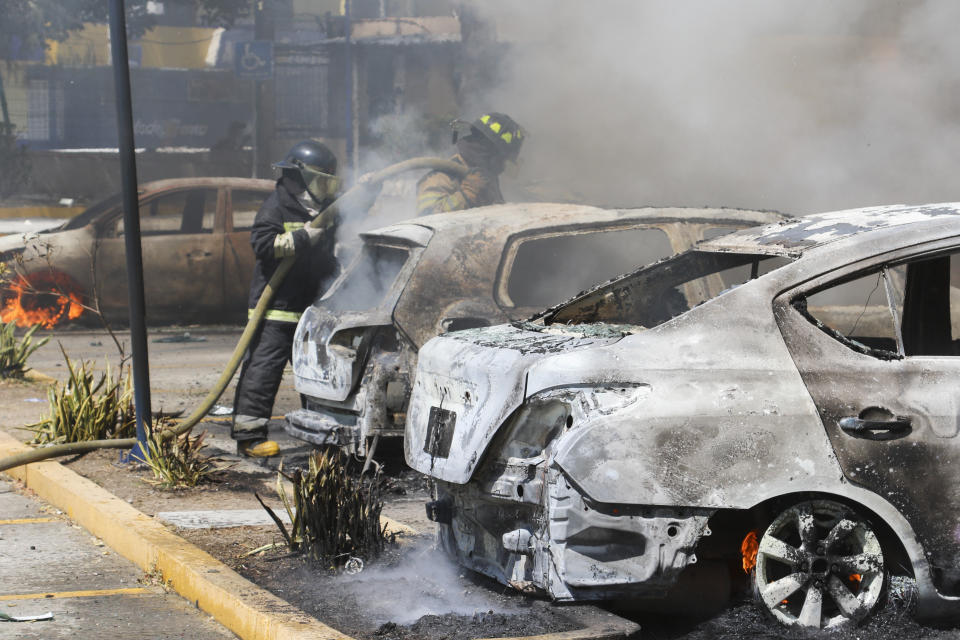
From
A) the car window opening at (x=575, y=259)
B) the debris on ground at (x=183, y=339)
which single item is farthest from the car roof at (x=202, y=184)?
the car window opening at (x=575, y=259)

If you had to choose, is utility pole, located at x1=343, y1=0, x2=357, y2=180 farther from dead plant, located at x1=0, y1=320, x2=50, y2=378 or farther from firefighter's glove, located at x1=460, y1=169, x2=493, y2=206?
firefighter's glove, located at x1=460, y1=169, x2=493, y2=206

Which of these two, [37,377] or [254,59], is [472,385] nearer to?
[37,377]

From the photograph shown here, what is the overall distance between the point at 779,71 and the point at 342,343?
8524mm

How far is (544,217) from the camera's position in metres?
6.85

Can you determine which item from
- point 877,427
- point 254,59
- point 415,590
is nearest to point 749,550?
point 877,427

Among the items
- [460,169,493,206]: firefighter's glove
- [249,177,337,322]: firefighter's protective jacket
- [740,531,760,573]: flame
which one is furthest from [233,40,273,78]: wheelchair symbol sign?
[740,531,760,573]: flame

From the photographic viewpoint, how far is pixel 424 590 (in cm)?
454

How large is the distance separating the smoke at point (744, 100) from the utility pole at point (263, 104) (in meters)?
6.82

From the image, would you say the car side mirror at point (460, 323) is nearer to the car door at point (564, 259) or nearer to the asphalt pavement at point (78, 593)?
the car door at point (564, 259)

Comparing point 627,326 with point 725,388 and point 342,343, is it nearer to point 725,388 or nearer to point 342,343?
point 725,388

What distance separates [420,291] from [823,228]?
7.89 feet

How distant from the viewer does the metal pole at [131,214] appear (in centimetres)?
638

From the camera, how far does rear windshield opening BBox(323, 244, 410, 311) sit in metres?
6.74

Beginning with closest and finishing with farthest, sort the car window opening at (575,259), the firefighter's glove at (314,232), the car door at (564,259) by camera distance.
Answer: the car door at (564,259)
the car window opening at (575,259)
the firefighter's glove at (314,232)
